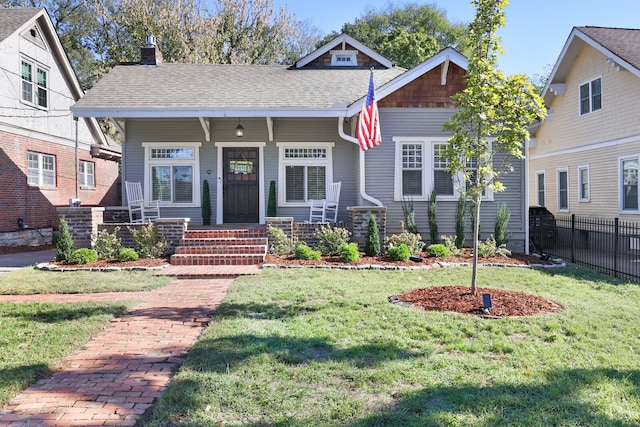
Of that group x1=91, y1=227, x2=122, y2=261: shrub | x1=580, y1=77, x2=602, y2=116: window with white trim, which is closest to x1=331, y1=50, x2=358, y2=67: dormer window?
x1=580, y1=77, x2=602, y2=116: window with white trim

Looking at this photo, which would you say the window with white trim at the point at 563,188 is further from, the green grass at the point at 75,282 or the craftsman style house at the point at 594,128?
the green grass at the point at 75,282

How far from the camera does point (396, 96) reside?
10.6 m

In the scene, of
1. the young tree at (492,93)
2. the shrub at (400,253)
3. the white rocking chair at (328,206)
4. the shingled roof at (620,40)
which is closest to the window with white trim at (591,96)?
the shingled roof at (620,40)

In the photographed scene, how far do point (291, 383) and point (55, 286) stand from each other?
531 centimetres

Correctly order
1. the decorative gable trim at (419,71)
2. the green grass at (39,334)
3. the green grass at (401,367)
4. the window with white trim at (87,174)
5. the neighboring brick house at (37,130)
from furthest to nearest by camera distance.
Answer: the window with white trim at (87,174) < the neighboring brick house at (37,130) < the decorative gable trim at (419,71) < the green grass at (39,334) < the green grass at (401,367)

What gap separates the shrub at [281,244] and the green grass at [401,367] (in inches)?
141

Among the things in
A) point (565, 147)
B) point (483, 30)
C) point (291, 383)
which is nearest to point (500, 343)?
point (291, 383)

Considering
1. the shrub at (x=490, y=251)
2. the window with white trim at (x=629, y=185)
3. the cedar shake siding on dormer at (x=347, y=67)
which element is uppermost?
the cedar shake siding on dormer at (x=347, y=67)

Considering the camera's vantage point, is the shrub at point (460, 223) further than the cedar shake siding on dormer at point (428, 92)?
No

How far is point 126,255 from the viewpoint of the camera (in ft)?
29.9

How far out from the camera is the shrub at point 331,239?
9.70 meters

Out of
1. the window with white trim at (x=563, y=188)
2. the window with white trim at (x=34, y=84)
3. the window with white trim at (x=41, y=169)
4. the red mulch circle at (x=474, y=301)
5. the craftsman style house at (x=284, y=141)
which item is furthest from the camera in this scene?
the window with white trim at (x=563, y=188)

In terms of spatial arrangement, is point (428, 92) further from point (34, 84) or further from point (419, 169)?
point (34, 84)

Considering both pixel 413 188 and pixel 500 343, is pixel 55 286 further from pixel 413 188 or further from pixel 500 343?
pixel 413 188
